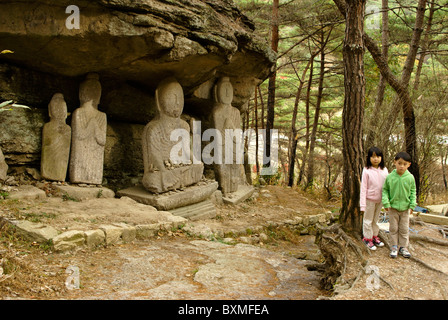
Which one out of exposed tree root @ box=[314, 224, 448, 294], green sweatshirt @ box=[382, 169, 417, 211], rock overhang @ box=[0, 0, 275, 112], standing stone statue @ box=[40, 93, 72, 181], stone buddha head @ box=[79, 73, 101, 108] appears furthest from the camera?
stone buddha head @ box=[79, 73, 101, 108]

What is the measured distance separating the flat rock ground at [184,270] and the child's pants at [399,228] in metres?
0.17

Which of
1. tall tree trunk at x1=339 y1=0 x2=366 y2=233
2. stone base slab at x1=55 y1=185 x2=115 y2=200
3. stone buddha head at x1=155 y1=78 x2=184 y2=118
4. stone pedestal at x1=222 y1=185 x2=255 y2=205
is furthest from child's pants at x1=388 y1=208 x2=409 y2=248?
stone base slab at x1=55 y1=185 x2=115 y2=200

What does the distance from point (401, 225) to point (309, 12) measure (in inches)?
377

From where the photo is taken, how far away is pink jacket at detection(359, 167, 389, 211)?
4.33 meters

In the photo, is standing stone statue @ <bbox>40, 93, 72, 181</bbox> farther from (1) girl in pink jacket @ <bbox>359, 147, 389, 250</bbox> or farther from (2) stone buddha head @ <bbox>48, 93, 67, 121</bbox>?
(1) girl in pink jacket @ <bbox>359, 147, 389, 250</bbox>

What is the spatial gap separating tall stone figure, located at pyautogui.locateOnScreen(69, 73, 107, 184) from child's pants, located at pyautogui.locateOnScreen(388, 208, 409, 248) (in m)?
4.98

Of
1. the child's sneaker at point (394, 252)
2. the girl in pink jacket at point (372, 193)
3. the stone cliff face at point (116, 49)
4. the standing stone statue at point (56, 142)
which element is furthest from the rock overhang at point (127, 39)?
the child's sneaker at point (394, 252)

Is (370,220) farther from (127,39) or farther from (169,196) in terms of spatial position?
(127,39)

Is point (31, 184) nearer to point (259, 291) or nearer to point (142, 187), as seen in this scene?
point (142, 187)

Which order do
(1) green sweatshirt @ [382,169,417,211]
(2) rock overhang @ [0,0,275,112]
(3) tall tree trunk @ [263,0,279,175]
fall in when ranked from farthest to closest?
1. (3) tall tree trunk @ [263,0,279,175]
2. (2) rock overhang @ [0,0,275,112]
3. (1) green sweatshirt @ [382,169,417,211]

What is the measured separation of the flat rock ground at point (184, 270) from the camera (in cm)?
326

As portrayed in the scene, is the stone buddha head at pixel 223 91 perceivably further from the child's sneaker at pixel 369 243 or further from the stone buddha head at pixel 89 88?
the child's sneaker at pixel 369 243

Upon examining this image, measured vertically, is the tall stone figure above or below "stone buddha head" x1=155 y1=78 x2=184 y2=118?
below

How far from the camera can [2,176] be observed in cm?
607
